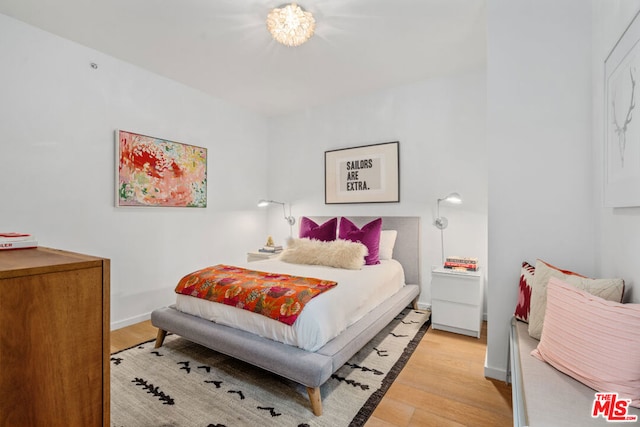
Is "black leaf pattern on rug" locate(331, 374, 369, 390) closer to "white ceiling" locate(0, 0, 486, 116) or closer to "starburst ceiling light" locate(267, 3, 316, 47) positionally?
"starburst ceiling light" locate(267, 3, 316, 47)

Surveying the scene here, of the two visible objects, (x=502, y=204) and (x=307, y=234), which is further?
(x=307, y=234)

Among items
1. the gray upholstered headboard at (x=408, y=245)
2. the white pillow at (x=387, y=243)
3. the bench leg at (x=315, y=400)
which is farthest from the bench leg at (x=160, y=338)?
the gray upholstered headboard at (x=408, y=245)

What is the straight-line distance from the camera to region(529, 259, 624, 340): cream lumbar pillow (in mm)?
1385

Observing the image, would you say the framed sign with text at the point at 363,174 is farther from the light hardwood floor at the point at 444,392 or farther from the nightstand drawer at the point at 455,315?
the light hardwood floor at the point at 444,392

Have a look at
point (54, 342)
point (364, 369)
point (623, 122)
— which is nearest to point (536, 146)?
point (623, 122)

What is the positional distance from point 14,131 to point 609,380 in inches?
153

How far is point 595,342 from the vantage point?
1155 millimetres

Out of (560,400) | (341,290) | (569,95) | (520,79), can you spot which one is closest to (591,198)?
(569,95)

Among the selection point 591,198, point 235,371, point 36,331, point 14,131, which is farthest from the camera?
point 14,131

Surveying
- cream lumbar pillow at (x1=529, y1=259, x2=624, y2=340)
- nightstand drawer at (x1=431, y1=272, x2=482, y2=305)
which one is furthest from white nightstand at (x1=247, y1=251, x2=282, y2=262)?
cream lumbar pillow at (x1=529, y1=259, x2=624, y2=340)

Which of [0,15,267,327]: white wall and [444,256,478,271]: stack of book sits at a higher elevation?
[0,15,267,327]: white wall

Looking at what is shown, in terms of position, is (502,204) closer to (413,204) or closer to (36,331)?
(413,204)

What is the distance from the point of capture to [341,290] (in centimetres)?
222

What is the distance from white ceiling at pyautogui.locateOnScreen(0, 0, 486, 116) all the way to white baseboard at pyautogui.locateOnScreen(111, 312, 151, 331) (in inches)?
102
